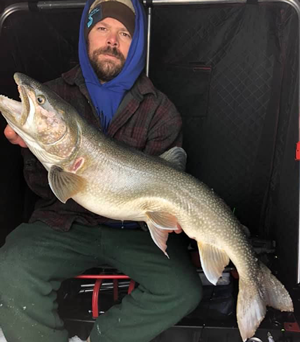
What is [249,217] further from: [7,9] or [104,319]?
[7,9]

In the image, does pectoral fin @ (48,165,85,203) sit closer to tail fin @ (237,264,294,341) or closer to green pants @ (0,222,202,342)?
green pants @ (0,222,202,342)

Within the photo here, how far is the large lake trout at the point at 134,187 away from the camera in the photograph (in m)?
1.65

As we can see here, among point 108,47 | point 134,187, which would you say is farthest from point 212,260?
point 108,47

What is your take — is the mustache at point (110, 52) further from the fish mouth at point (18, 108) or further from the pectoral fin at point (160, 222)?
the pectoral fin at point (160, 222)

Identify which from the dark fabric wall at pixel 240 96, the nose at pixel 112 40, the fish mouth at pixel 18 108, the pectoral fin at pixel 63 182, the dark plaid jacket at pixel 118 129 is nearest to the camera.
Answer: the fish mouth at pixel 18 108

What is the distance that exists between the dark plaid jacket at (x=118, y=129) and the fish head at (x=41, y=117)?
0.51 m

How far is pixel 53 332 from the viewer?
1.91 metres

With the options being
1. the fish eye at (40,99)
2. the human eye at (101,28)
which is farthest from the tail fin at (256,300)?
the human eye at (101,28)

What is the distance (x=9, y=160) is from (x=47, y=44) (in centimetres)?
100

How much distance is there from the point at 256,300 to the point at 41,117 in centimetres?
148

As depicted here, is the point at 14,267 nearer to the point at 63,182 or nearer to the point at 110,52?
the point at 63,182

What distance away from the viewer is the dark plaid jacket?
2.21 m

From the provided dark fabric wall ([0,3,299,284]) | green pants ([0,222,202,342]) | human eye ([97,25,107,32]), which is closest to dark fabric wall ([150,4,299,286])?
dark fabric wall ([0,3,299,284])

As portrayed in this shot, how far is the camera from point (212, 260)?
193 cm
